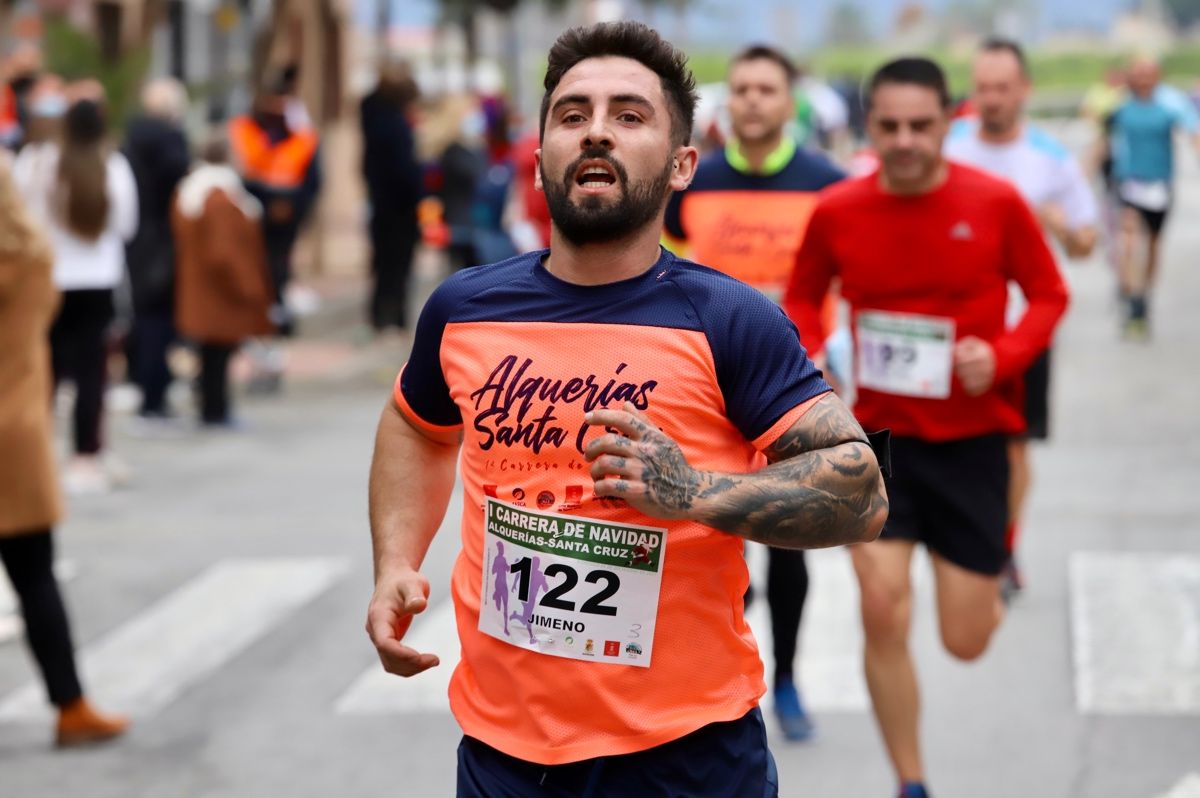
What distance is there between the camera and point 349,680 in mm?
7148

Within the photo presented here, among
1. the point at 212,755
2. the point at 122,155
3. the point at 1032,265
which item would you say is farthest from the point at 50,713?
the point at 122,155

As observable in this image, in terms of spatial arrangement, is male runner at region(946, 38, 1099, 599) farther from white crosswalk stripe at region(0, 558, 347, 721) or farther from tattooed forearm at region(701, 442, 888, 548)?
tattooed forearm at region(701, 442, 888, 548)

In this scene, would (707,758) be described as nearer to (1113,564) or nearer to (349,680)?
(349,680)

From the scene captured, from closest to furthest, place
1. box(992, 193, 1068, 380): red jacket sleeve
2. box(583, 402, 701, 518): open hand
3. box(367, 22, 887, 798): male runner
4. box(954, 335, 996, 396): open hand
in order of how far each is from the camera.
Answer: box(583, 402, 701, 518): open hand
box(367, 22, 887, 798): male runner
box(954, 335, 996, 396): open hand
box(992, 193, 1068, 380): red jacket sleeve

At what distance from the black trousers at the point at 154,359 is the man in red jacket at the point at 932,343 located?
25.1 ft

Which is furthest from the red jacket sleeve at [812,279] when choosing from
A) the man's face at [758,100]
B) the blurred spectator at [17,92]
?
the blurred spectator at [17,92]

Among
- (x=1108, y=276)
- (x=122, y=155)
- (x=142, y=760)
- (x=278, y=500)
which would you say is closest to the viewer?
(x=142, y=760)

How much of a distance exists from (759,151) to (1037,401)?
1810mm

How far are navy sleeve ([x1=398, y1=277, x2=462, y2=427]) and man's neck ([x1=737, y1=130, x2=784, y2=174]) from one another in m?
3.34

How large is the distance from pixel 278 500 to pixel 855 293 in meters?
5.50

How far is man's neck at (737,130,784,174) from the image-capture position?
6727 mm

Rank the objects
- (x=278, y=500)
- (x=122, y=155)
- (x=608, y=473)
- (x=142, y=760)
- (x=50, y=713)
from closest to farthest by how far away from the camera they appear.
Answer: (x=608, y=473)
(x=142, y=760)
(x=50, y=713)
(x=278, y=500)
(x=122, y=155)

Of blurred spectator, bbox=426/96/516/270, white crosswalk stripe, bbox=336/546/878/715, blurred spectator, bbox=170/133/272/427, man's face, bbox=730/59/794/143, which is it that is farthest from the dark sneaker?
blurred spectator, bbox=426/96/516/270

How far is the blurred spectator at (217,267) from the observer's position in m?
12.2
